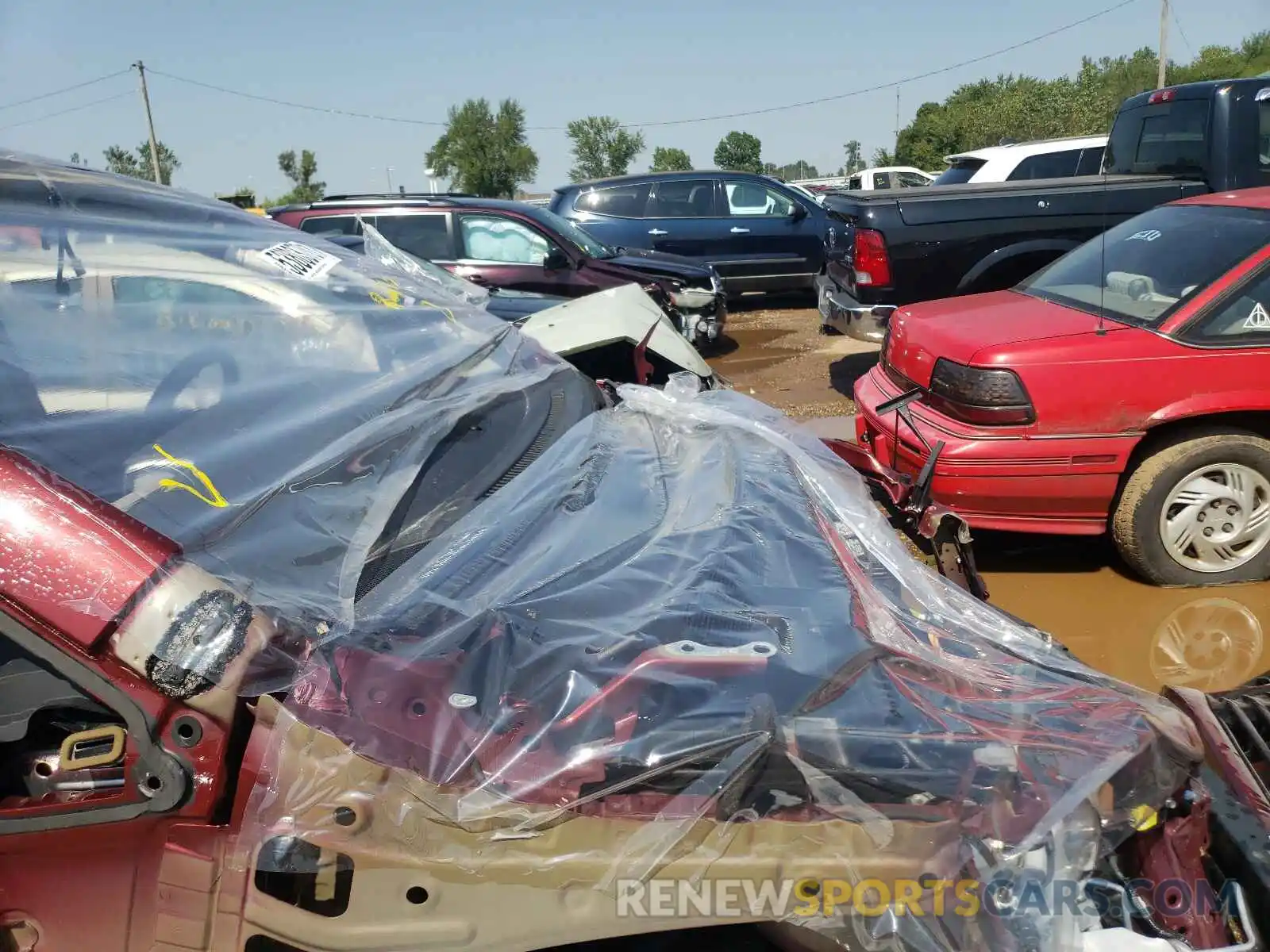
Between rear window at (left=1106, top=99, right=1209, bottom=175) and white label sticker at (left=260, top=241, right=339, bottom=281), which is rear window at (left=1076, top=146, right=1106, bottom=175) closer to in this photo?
rear window at (left=1106, top=99, right=1209, bottom=175)

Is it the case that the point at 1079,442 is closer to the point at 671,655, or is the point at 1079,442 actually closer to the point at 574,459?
the point at 574,459

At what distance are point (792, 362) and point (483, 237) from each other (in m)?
3.22

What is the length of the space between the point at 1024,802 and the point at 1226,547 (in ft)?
10.5

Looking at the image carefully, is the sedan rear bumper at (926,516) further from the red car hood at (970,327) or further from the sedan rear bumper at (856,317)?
the sedan rear bumper at (856,317)

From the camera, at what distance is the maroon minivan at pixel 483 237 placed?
8758mm

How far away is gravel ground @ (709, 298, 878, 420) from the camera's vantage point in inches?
317

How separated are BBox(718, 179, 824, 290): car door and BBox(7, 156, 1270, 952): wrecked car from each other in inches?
414

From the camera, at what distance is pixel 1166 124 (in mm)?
7410

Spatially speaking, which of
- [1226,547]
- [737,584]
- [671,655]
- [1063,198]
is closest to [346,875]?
[671,655]

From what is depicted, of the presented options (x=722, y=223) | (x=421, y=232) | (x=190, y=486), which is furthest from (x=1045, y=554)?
(x=722, y=223)

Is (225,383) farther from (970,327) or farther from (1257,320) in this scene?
(1257,320)

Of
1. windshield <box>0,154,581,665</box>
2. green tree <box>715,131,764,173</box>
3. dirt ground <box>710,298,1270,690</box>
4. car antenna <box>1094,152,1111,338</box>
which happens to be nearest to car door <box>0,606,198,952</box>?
windshield <box>0,154,581,665</box>

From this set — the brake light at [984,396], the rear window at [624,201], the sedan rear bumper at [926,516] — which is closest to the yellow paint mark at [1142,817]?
the sedan rear bumper at [926,516]

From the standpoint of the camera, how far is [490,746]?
1486 millimetres
